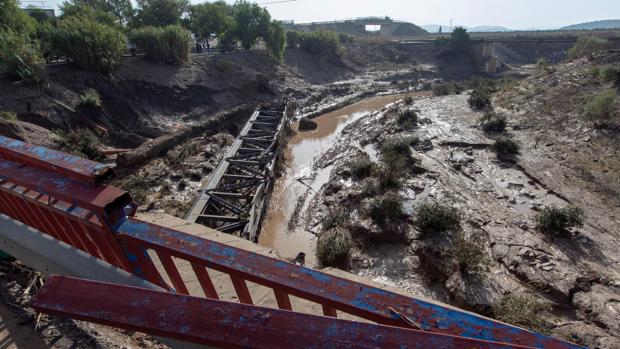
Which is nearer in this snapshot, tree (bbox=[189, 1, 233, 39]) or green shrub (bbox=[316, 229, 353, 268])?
green shrub (bbox=[316, 229, 353, 268])

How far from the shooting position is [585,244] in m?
7.27

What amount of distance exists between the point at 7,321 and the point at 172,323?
112 inches

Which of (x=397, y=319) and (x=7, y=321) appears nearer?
Answer: (x=397, y=319)

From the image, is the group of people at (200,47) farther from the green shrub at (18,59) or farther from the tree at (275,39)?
the green shrub at (18,59)

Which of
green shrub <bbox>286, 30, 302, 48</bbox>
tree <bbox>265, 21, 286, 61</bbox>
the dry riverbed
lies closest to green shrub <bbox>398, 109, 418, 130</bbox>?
the dry riverbed

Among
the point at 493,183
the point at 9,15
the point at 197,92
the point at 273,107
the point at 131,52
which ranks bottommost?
the point at 493,183

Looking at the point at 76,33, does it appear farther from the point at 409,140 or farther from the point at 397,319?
the point at 397,319

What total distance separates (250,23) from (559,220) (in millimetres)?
33201

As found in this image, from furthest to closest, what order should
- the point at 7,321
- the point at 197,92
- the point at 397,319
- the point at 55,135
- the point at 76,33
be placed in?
the point at 197,92, the point at 76,33, the point at 55,135, the point at 7,321, the point at 397,319

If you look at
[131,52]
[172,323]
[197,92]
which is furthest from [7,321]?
[131,52]

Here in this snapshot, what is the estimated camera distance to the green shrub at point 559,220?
7.50 m

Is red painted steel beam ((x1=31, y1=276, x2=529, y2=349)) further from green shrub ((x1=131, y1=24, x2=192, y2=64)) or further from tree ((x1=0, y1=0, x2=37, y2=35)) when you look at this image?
green shrub ((x1=131, y1=24, x2=192, y2=64))

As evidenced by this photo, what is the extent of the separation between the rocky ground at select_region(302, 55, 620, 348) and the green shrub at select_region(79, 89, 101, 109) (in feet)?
36.7

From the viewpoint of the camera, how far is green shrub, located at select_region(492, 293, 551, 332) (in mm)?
5176
